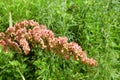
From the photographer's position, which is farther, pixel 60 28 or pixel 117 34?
pixel 117 34

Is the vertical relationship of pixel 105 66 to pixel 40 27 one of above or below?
below

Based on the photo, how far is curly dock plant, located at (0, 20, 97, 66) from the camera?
2943 mm

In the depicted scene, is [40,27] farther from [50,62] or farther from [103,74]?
[103,74]

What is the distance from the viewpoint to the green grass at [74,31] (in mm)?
3035

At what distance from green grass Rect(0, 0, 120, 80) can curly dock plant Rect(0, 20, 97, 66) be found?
8 cm

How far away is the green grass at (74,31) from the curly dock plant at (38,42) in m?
0.08

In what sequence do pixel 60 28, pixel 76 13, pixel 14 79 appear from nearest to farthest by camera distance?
pixel 14 79 < pixel 60 28 < pixel 76 13

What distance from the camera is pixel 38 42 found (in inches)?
117

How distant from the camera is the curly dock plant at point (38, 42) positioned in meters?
2.94

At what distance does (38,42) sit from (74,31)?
59 centimetres

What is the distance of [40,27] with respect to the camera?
10.1 ft

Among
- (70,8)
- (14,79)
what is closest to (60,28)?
(70,8)

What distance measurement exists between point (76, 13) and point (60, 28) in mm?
335

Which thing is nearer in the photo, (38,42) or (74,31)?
(38,42)
